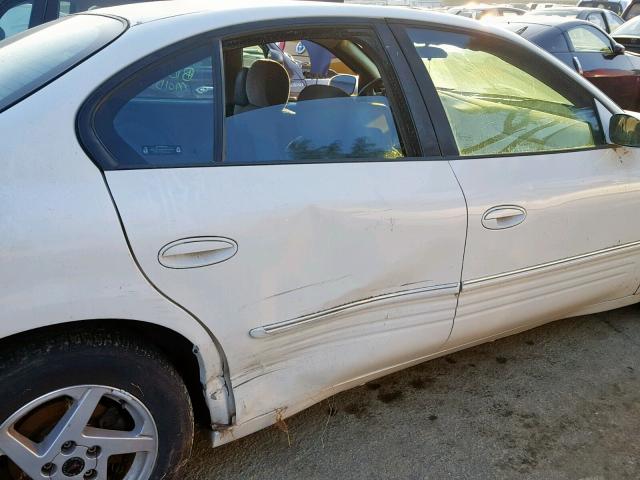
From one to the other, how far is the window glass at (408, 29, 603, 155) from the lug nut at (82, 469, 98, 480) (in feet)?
5.42

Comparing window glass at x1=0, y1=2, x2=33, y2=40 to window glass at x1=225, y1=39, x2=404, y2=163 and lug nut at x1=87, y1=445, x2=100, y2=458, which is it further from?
lug nut at x1=87, y1=445, x2=100, y2=458

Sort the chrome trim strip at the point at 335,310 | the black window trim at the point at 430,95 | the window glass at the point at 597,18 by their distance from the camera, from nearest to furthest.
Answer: the chrome trim strip at the point at 335,310
the black window trim at the point at 430,95
the window glass at the point at 597,18

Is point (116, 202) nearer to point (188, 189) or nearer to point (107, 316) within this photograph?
point (188, 189)

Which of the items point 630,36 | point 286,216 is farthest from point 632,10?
point 286,216

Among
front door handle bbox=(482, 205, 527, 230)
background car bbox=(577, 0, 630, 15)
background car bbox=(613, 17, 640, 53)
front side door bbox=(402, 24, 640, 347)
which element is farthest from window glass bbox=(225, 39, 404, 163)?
background car bbox=(577, 0, 630, 15)

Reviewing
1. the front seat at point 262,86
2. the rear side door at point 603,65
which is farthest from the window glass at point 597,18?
the front seat at point 262,86

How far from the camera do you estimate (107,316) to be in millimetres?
1648

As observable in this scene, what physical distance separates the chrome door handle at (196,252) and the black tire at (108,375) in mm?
287

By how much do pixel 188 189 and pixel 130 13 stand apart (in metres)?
0.79

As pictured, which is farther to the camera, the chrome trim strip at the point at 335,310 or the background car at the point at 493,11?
the background car at the point at 493,11

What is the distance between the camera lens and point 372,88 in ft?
7.86

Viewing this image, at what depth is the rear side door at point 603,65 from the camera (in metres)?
6.91

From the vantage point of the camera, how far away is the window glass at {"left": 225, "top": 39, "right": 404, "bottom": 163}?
6.45ft

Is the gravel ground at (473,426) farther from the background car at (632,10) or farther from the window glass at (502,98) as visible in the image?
the background car at (632,10)
